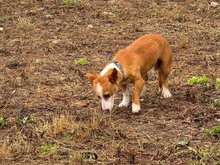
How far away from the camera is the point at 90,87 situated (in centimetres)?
847

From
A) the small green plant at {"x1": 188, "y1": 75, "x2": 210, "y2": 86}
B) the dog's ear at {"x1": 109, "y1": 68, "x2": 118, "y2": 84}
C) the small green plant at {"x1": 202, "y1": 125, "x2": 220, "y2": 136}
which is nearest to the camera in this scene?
the small green plant at {"x1": 202, "y1": 125, "x2": 220, "y2": 136}

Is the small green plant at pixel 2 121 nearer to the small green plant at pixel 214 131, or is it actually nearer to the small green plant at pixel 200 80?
the small green plant at pixel 214 131

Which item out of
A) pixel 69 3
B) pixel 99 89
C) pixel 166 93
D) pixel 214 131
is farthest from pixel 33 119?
pixel 69 3

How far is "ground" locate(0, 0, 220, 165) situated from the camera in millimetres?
5910

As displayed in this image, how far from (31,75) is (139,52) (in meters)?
2.37

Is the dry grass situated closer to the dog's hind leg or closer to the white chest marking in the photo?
the dog's hind leg

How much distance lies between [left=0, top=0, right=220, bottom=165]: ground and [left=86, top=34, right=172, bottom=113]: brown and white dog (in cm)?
22

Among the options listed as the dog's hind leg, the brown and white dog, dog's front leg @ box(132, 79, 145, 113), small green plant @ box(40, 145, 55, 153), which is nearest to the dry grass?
the brown and white dog

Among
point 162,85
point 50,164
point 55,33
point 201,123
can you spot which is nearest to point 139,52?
point 162,85

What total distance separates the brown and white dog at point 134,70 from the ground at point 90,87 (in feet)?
0.73

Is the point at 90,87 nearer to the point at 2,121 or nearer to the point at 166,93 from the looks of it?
Result: the point at 166,93

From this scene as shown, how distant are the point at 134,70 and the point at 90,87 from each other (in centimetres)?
145

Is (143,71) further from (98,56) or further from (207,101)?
(98,56)

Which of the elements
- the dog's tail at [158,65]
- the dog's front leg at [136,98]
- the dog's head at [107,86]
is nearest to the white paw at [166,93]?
the dog's tail at [158,65]
